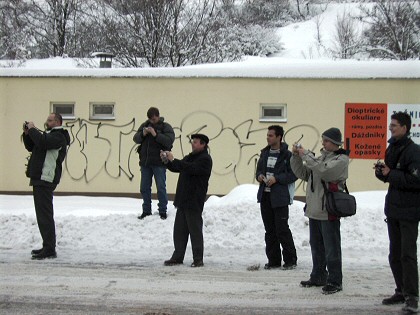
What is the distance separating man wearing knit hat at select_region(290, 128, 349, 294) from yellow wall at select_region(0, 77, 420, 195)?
7646mm

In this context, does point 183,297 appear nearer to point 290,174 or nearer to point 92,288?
point 92,288

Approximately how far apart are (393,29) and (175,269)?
23897 millimetres

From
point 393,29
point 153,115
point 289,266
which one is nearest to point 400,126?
point 289,266

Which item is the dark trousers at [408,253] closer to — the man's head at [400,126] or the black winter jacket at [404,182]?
the black winter jacket at [404,182]

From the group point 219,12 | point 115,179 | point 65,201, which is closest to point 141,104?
point 115,179

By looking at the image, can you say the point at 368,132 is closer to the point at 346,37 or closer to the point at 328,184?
the point at 328,184

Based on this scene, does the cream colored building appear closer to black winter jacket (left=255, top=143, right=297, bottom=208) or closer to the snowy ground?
the snowy ground

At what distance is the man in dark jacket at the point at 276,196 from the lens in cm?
857

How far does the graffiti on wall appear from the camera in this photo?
15.2 metres

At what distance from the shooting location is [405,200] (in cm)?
645

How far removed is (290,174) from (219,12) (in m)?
25.0

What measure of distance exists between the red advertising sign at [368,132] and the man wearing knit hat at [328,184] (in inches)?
300

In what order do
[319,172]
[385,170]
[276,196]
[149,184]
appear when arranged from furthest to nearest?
[149,184]
[276,196]
[319,172]
[385,170]

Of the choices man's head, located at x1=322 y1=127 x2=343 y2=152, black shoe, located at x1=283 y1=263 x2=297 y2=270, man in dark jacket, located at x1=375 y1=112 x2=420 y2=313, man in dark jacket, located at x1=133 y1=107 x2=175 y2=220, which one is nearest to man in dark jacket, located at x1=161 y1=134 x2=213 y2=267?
black shoe, located at x1=283 y1=263 x2=297 y2=270
